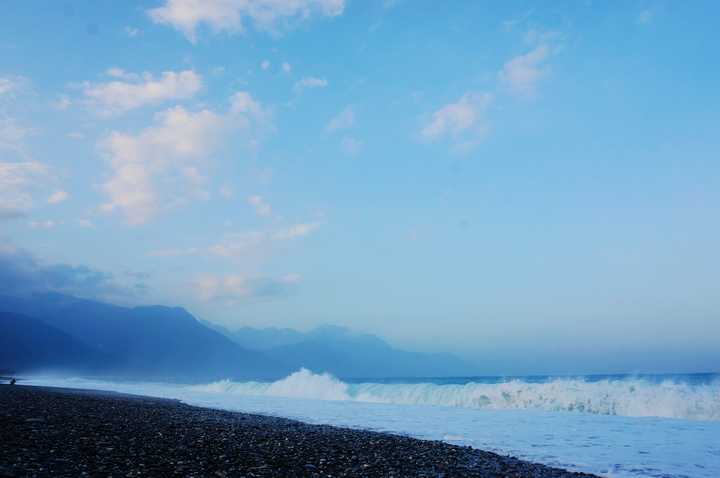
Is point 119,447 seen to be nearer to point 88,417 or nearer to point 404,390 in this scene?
point 88,417

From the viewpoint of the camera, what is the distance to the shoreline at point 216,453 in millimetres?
8898

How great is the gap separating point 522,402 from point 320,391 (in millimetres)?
21258

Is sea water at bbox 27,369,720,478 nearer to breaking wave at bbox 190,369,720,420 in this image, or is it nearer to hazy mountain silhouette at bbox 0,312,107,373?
breaking wave at bbox 190,369,720,420

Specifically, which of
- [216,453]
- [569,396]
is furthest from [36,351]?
[216,453]

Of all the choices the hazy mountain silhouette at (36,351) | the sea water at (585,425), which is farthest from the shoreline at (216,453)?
the hazy mountain silhouette at (36,351)

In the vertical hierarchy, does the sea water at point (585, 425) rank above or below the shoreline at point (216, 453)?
below

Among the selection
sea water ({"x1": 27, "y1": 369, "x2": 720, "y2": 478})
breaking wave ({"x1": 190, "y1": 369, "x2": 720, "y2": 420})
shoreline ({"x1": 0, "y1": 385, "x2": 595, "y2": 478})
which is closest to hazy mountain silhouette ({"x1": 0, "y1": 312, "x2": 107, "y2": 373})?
breaking wave ({"x1": 190, "y1": 369, "x2": 720, "y2": 420})

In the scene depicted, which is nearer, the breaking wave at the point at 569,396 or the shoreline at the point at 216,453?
the shoreline at the point at 216,453

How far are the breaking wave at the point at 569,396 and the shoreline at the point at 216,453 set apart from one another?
17579 millimetres

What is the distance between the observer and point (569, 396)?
30.3 m

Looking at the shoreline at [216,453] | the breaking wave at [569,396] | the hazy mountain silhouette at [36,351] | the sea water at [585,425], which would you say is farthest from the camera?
the hazy mountain silhouette at [36,351]

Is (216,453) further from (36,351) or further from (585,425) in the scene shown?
(36,351)

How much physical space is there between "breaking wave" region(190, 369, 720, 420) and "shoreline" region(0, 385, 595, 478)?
57.7ft

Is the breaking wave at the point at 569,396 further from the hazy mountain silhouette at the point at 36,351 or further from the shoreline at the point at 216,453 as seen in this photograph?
the hazy mountain silhouette at the point at 36,351
